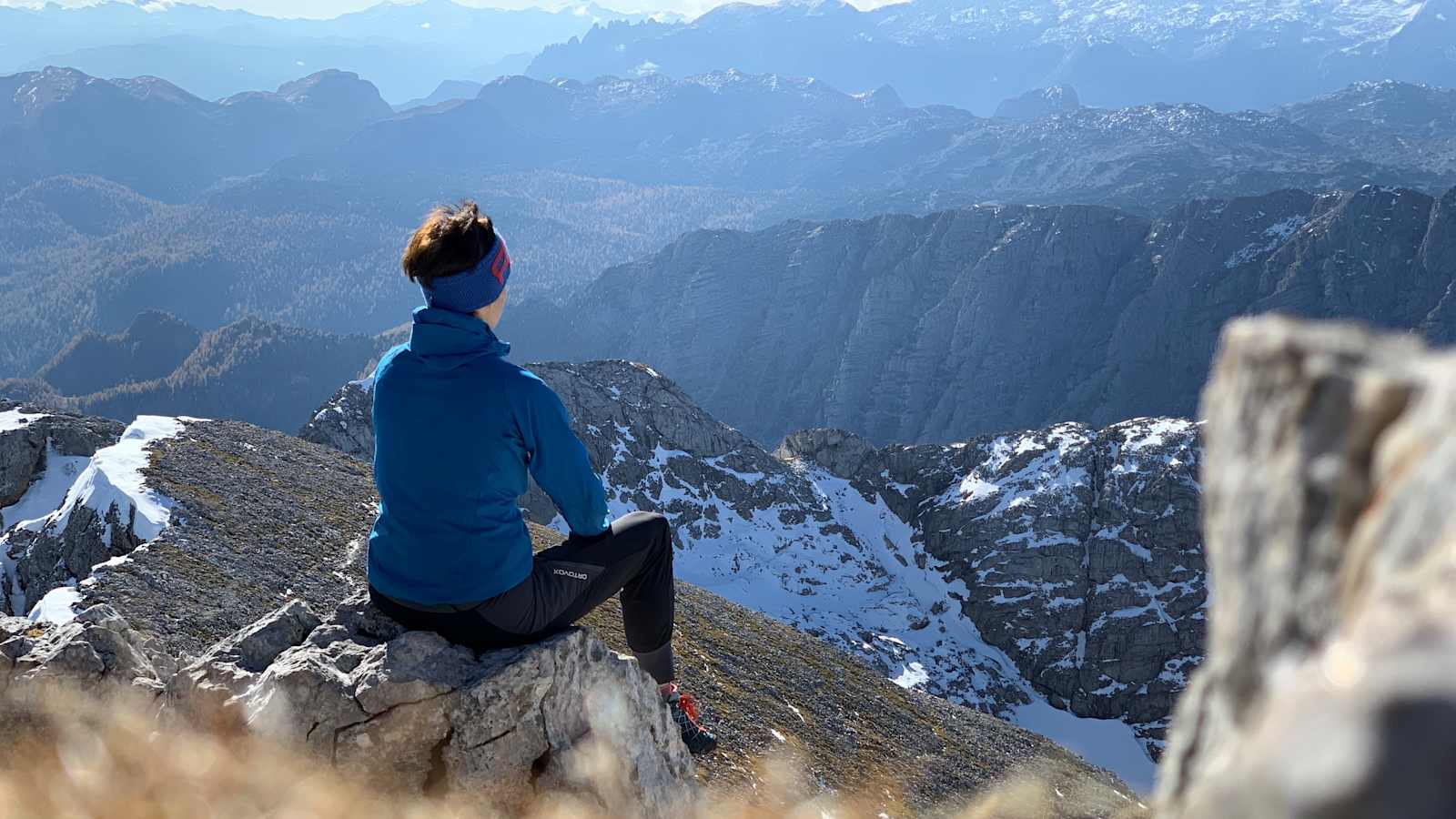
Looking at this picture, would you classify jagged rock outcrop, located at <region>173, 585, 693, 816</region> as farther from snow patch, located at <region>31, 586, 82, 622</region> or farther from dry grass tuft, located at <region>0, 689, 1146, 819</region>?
snow patch, located at <region>31, 586, 82, 622</region>

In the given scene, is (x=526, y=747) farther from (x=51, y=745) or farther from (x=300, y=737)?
(x=51, y=745)

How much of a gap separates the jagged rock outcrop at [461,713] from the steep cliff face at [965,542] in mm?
65219

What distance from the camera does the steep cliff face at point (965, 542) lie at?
257 ft

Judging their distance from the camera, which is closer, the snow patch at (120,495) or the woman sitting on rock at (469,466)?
the woman sitting on rock at (469,466)

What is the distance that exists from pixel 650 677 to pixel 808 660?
19.9 metres

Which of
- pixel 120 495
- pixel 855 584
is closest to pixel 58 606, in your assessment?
pixel 120 495

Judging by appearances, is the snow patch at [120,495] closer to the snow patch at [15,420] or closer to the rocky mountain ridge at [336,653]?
the rocky mountain ridge at [336,653]

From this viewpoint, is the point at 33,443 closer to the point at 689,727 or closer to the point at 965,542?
the point at 689,727

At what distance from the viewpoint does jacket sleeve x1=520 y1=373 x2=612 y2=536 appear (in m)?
6.59

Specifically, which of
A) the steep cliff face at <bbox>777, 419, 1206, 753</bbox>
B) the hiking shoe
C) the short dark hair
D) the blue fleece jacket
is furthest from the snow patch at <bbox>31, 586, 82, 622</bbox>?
the steep cliff face at <bbox>777, 419, 1206, 753</bbox>

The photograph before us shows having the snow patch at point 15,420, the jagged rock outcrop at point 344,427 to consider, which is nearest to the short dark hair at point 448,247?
the snow patch at point 15,420

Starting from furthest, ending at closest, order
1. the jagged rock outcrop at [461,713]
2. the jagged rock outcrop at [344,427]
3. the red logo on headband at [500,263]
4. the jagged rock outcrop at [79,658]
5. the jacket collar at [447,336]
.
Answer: the jagged rock outcrop at [344,427] < the jagged rock outcrop at [79,658] < the jagged rock outcrop at [461,713] < the red logo on headband at [500,263] < the jacket collar at [447,336]

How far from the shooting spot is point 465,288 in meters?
6.77

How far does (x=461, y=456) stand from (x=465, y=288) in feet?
3.98
